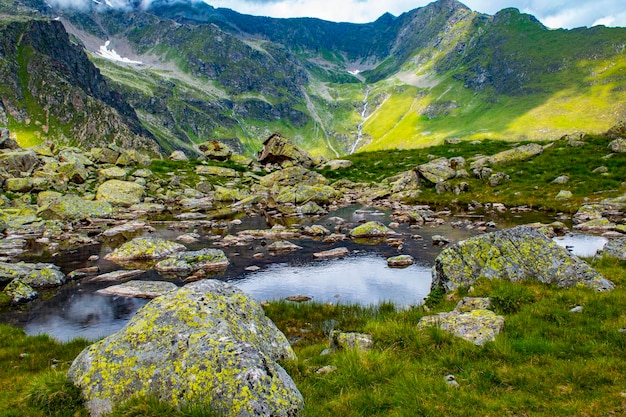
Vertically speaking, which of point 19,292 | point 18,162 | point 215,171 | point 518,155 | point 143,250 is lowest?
point 215,171

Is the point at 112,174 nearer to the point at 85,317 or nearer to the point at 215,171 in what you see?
the point at 215,171

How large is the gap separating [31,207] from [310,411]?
5498 cm

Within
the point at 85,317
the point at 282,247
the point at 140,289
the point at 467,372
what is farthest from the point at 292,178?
the point at 467,372

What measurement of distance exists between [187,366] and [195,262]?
18815 millimetres

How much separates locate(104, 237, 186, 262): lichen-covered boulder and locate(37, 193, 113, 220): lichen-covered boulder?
22.6 meters

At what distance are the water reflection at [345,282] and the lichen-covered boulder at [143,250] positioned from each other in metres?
9.38

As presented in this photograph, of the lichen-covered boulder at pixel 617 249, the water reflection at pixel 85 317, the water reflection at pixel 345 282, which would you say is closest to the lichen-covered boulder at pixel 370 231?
the water reflection at pixel 345 282

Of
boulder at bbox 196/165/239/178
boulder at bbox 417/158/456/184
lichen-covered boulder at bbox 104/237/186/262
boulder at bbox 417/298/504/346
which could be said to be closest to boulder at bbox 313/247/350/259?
lichen-covered boulder at bbox 104/237/186/262

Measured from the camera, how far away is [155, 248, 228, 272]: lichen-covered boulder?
77.9 feet

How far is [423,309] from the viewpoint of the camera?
13.4 m

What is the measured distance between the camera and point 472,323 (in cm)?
977

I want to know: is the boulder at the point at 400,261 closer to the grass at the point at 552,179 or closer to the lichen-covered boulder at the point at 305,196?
the grass at the point at 552,179

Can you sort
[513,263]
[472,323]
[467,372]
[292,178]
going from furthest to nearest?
[292,178]
[513,263]
[472,323]
[467,372]

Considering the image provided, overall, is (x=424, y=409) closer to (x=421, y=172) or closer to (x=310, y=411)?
(x=310, y=411)
